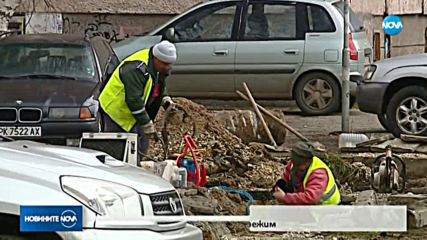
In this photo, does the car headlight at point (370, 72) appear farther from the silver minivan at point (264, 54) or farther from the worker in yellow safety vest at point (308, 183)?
the worker in yellow safety vest at point (308, 183)

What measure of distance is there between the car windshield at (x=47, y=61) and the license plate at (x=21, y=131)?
1.14 metres

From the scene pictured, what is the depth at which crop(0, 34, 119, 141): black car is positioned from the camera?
11102mm

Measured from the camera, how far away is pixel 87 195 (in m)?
5.64

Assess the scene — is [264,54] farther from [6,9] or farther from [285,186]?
[285,186]

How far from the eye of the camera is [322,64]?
52.5ft

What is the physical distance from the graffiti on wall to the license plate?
9013mm

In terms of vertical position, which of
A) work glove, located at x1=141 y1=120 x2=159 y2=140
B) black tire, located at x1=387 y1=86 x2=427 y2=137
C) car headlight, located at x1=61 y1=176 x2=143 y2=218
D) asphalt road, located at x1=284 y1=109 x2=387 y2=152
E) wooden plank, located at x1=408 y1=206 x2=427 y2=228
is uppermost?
car headlight, located at x1=61 y1=176 x2=143 y2=218

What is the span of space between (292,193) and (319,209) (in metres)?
0.49

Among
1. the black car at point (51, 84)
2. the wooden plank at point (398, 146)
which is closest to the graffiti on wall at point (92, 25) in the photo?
the black car at point (51, 84)

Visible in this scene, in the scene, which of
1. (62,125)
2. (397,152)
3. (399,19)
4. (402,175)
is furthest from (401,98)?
(399,19)

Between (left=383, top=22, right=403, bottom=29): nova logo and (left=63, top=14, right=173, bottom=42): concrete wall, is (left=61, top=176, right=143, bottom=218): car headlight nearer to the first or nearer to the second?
(left=63, top=14, right=173, bottom=42): concrete wall

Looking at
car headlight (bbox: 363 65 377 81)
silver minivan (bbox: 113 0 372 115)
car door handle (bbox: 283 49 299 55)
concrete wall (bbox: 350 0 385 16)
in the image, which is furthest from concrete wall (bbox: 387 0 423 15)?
car headlight (bbox: 363 65 377 81)

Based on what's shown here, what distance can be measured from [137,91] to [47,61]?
3037mm

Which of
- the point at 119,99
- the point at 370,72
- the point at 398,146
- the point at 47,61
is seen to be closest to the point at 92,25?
the point at 47,61
